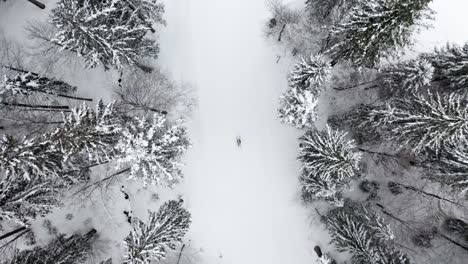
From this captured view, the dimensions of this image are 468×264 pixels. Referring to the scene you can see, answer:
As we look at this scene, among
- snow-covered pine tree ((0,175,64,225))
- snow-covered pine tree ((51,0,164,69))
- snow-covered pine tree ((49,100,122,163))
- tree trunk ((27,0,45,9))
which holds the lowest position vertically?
snow-covered pine tree ((0,175,64,225))

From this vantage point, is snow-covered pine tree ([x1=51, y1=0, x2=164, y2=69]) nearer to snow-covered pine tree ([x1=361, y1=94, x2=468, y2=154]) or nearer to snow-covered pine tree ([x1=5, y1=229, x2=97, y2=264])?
snow-covered pine tree ([x1=5, y1=229, x2=97, y2=264])

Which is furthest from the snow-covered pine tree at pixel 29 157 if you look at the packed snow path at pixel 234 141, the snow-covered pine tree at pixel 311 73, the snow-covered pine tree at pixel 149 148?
the snow-covered pine tree at pixel 311 73

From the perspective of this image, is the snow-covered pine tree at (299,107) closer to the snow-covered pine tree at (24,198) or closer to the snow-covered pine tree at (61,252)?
the snow-covered pine tree at (24,198)

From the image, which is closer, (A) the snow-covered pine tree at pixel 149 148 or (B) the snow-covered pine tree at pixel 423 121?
(B) the snow-covered pine tree at pixel 423 121

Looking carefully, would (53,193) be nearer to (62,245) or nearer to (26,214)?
(26,214)

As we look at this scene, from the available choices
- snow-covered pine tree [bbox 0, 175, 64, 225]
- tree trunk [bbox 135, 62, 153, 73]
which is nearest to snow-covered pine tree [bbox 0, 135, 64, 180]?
snow-covered pine tree [bbox 0, 175, 64, 225]
